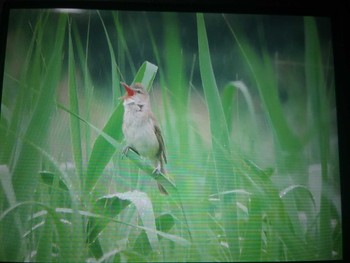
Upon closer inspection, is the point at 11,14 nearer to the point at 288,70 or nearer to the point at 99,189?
the point at 99,189

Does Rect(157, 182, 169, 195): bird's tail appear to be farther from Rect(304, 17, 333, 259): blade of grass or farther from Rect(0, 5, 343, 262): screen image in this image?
Rect(304, 17, 333, 259): blade of grass

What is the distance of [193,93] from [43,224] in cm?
79

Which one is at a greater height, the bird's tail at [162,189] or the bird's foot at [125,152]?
the bird's foot at [125,152]

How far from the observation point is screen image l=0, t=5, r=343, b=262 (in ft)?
4.17

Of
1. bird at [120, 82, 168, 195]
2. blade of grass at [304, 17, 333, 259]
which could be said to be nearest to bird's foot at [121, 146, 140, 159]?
bird at [120, 82, 168, 195]

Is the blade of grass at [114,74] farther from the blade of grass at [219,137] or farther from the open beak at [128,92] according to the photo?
the blade of grass at [219,137]

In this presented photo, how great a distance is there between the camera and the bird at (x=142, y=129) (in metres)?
1.32

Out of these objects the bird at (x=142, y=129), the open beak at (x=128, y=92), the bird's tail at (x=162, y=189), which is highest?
the open beak at (x=128, y=92)

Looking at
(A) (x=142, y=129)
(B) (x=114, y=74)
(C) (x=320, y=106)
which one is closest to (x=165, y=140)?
(A) (x=142, y=129)

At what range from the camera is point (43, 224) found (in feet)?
4.14

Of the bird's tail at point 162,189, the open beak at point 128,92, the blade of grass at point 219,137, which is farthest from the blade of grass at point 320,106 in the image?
the open beak at point 128,92

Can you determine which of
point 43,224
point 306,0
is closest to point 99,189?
point 43,224

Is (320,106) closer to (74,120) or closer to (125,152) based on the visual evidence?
(125,152)

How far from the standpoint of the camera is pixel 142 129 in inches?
52.1
